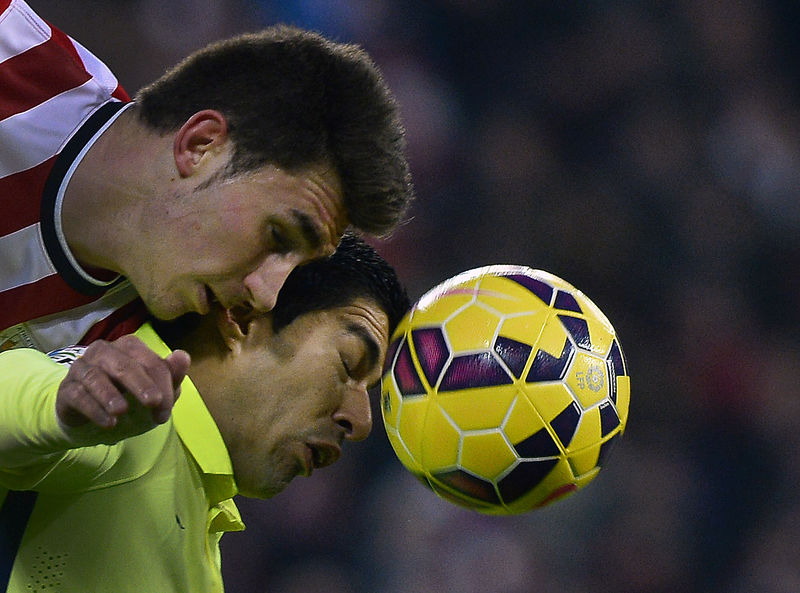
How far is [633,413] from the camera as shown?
484 cm

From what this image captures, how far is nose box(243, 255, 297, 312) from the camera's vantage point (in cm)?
229

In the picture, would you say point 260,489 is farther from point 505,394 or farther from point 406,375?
point 505,394

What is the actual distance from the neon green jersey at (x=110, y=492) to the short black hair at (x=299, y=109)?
21.2 inches

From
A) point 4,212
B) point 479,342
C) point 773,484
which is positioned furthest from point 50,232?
point 773,484

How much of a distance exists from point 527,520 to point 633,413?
0.73 meters

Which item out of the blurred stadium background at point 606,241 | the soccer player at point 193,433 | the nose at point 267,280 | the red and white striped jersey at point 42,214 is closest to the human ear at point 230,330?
the soccer player at point 193,433

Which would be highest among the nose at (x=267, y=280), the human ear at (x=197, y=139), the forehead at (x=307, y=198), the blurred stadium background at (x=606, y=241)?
the human ear at (x=197, y=139)

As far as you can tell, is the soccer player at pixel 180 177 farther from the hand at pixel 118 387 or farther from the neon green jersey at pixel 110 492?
the hand at pixel 118 387

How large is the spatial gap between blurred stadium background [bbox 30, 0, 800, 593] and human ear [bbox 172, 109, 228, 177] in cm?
248

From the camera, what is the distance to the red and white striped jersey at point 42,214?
8.11 feet

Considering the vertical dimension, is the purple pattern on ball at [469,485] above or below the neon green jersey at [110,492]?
below

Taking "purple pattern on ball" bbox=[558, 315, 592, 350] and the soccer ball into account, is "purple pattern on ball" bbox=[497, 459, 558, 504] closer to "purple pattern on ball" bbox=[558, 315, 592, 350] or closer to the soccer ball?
the soccer ball

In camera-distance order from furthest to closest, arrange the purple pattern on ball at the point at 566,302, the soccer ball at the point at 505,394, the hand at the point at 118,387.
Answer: the purple pattern on ball at the point at 566,302, the soccer ball at the point at 505,394, the hand at the point at 118,387

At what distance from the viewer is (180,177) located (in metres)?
2.39
